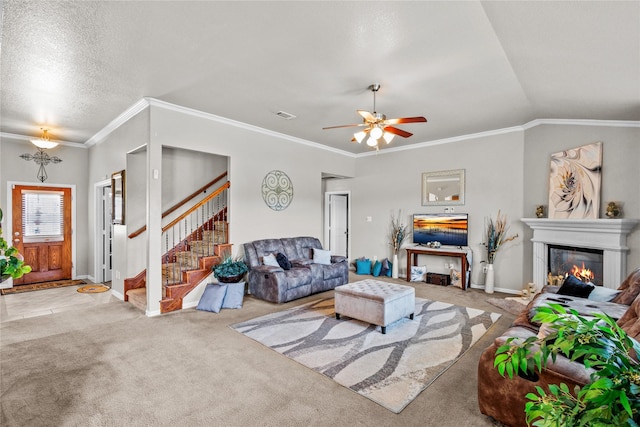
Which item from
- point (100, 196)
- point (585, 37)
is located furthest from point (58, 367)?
point (585, 37)

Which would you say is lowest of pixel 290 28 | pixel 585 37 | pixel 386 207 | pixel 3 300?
pixel 3 300

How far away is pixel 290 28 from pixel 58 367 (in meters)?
3.60

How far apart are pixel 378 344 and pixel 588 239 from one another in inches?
134

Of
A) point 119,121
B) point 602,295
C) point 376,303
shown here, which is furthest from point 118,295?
point 602,295

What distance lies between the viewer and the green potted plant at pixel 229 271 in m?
4.67

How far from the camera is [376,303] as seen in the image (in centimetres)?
363

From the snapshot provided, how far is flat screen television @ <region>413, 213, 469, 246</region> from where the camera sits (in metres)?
6.07

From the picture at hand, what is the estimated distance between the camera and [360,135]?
3811 mm

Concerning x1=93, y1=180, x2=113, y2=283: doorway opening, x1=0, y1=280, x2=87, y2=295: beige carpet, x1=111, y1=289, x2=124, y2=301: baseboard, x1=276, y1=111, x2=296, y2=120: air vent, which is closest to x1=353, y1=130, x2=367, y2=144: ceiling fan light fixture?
x1=276, y1=111, x2=296, y2=120: air vent

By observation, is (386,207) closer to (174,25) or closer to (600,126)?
(600,126)

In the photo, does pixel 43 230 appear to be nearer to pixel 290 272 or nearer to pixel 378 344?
pixel 290 272

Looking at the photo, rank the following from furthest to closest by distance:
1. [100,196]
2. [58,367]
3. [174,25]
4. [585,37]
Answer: [100,196] → [58,367] → [174,25] → [585,37]

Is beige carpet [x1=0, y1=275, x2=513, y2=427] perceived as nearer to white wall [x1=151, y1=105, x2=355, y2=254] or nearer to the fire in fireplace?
the fire in fireplace

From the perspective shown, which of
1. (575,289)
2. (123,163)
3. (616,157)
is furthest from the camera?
(123,163)
